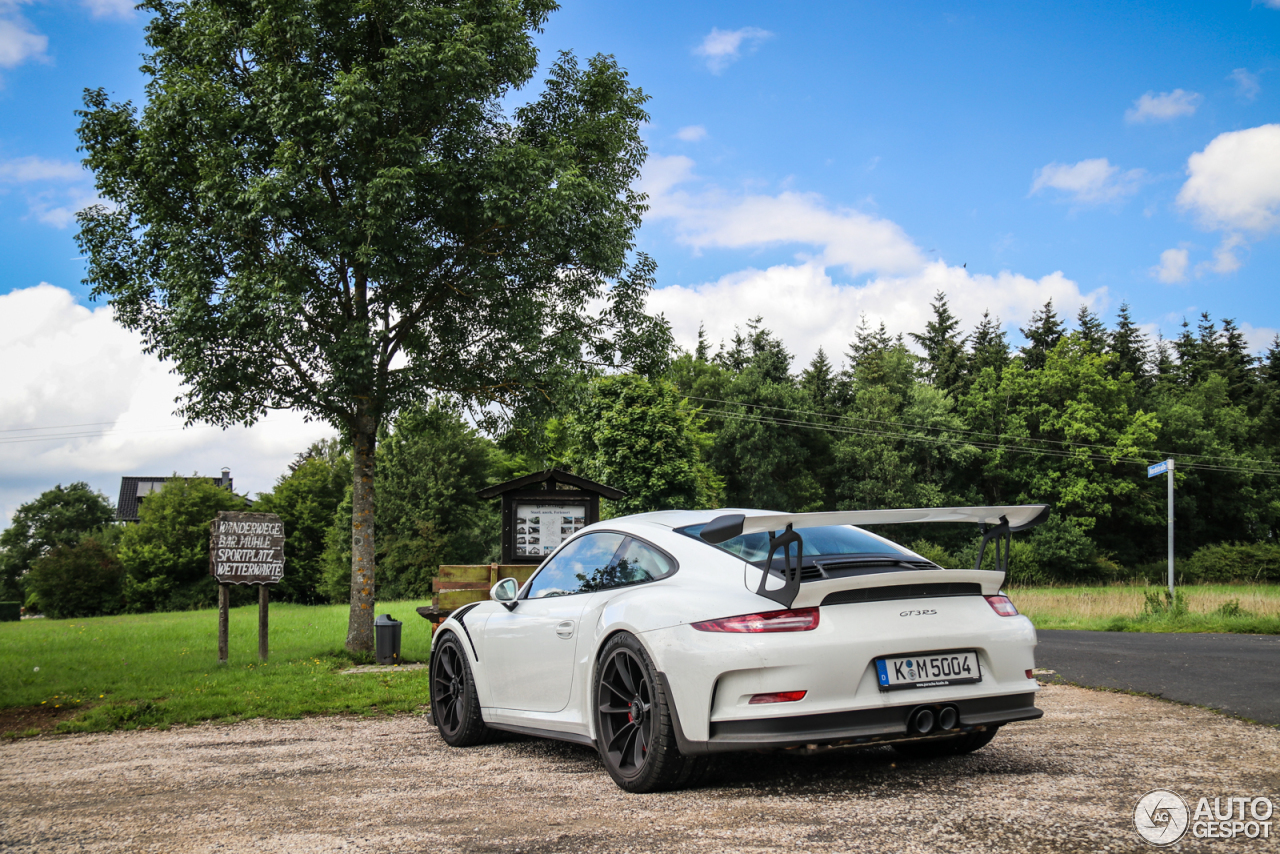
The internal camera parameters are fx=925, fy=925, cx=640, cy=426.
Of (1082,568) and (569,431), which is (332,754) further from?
(1082,568)

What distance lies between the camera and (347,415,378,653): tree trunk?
13.5 metres

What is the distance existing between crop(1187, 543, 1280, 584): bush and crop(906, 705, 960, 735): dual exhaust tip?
173 feet

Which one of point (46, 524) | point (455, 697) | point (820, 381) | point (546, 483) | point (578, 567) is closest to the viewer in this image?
point (578, 567)

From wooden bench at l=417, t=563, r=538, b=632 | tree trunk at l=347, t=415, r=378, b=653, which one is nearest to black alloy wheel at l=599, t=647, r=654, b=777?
wooden bench at l=417, t=563, r=538, b=632

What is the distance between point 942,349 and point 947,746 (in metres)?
63.0

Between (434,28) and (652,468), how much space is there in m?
29.9

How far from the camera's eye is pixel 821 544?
464cm

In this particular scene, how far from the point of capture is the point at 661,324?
15820 mm

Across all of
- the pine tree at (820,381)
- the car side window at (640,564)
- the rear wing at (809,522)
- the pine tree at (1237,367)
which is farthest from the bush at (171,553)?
the pine tree at (1237,367)

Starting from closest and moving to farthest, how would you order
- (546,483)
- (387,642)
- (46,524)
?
(387,642) → (546,483) → (46,524)

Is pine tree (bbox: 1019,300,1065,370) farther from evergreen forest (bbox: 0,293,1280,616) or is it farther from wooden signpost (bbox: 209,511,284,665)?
wooden signpost (bbox: 209,511,284,665)

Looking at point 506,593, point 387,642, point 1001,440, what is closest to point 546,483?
point 387,642

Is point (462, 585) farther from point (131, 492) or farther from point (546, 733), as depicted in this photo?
point (131, 492)

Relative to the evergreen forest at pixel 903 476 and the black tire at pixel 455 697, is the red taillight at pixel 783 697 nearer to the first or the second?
the black tire at pixel 455 697
